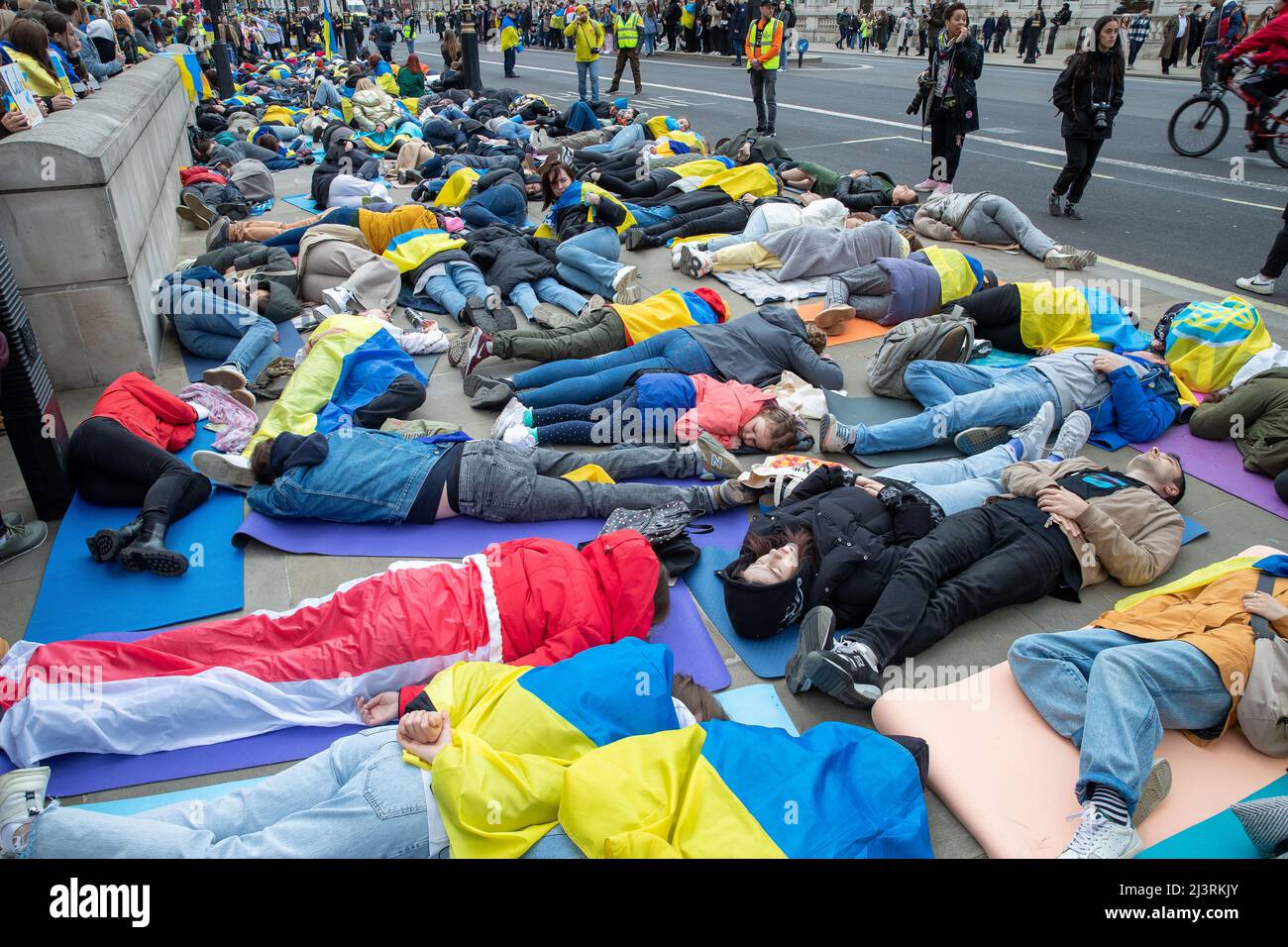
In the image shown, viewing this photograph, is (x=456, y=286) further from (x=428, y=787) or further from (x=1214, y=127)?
(x=1214, y=127)

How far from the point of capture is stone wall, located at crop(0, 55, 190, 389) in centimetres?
514

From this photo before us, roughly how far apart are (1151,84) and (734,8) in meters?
13.0

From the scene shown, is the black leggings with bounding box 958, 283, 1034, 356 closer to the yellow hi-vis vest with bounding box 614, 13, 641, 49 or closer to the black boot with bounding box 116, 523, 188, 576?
the black boot with bounding box 116, 523, 188, 576

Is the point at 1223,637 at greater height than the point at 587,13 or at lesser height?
lesser

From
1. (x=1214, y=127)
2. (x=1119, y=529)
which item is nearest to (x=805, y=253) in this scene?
(x=1119, y=529)

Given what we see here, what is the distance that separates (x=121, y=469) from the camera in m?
4.35

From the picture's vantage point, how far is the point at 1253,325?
18.0ft

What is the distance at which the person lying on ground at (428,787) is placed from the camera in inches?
91.1

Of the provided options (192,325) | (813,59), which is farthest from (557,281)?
(813,59)

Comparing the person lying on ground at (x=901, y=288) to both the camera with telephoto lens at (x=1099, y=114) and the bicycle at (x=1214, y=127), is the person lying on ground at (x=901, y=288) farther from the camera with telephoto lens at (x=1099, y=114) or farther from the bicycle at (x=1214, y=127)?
the bicycle at (x=1214, y=127)

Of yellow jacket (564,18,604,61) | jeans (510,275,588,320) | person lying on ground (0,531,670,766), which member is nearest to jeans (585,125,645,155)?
jeans (510,275,588,320)

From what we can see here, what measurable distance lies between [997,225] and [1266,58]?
4.30 m
